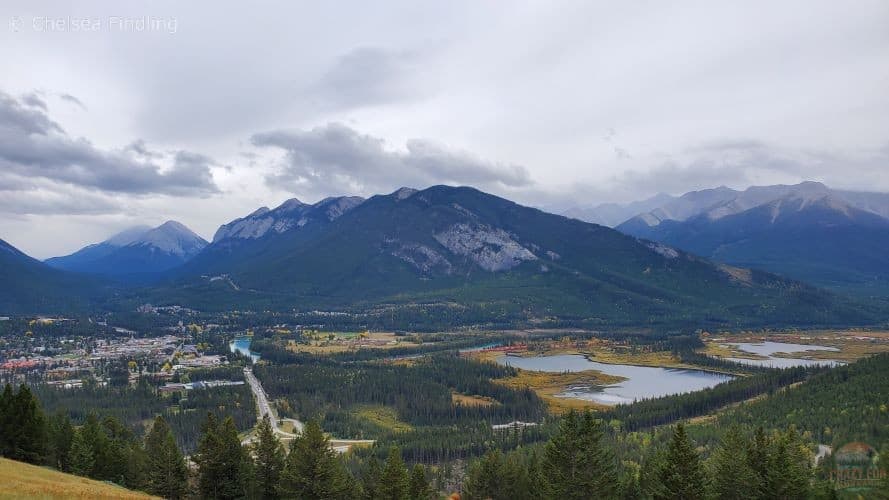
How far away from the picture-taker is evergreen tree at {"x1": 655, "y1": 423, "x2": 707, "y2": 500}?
4097 centimetres

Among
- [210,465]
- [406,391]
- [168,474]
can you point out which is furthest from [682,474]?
[406,391]

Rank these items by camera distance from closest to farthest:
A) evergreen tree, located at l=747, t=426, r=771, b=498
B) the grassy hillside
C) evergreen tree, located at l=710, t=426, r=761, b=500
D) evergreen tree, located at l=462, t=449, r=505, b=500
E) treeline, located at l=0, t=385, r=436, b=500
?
1. the grassy hillside
2. evergreen tree, located at l=747, t=426, r=771, b=498
3. evergreen tree, located at l=710, t=426, r=761, b=500
4. treeline, located at l=0, t=385, r=436, b=500
5. evergreen tree, located at l=462, t=449, r=505, b=500

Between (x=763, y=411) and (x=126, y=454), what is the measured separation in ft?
336

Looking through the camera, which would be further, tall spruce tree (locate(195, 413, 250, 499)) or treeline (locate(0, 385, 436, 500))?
tall spruce tree (locate(195, 413, 250, 499))

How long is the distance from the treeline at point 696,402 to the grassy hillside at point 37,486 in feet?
318

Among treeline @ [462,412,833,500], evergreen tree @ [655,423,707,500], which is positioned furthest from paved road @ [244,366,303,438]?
evergreen tree @ [655,423,707,500]

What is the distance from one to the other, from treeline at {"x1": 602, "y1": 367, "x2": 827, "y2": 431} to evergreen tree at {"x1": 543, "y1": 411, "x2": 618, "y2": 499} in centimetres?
7621

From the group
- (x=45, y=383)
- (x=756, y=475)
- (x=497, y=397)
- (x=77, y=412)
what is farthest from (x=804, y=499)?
(x=45, y=383)

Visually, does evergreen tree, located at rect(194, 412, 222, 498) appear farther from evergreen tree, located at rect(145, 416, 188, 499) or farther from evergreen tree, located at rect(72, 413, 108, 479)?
evergreen tree, located at rect(72, 413, 108, 479)

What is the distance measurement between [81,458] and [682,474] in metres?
53.0

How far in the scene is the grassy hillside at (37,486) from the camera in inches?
1213

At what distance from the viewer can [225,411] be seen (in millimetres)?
137625

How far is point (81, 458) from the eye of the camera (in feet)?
194

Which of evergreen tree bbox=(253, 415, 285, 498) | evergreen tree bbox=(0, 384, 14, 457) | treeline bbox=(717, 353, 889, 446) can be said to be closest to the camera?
evergreen tree bbox=(253, 415, 285, 498)
